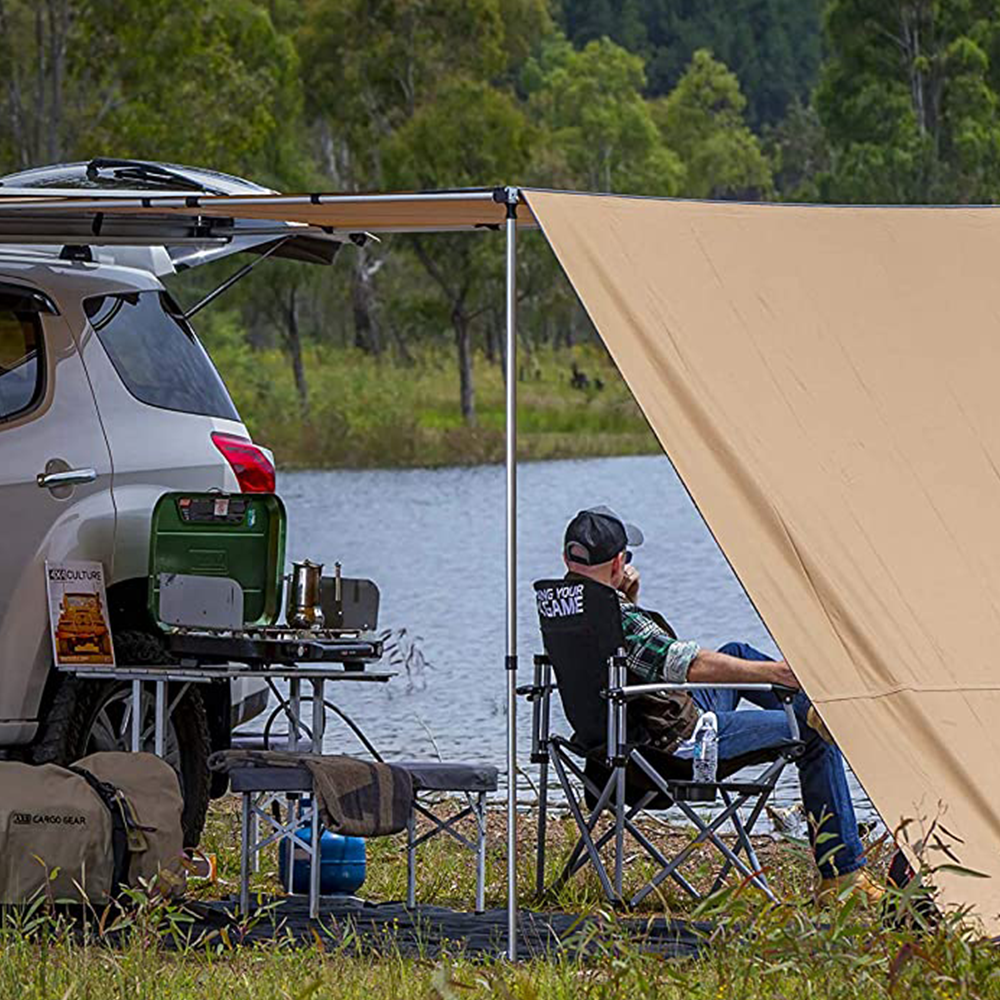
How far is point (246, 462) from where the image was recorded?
7625mm

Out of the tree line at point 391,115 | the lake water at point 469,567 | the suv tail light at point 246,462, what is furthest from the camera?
the tree line at point 391,115

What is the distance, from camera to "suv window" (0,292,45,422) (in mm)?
6977

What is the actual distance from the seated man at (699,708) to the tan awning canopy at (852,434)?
2.76 feet

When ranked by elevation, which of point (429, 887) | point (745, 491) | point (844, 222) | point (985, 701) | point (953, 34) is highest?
point (953, 34)

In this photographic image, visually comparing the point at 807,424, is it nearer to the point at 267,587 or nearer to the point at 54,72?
the point at 267,587

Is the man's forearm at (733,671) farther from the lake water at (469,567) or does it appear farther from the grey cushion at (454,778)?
the lake water at (469,567)

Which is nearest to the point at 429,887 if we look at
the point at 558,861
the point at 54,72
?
the point at 558,861

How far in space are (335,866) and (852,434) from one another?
203 centimetres

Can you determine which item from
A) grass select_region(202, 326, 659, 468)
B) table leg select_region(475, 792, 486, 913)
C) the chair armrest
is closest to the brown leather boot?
the chair armrest

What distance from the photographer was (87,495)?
7.05 m

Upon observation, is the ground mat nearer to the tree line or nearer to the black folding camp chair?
the black folding camp chair

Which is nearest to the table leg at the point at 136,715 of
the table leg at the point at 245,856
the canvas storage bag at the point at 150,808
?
the canvas storage bag at the point at 150,808

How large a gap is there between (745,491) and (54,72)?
93.3 ft

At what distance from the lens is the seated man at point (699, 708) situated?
21.3 feet
